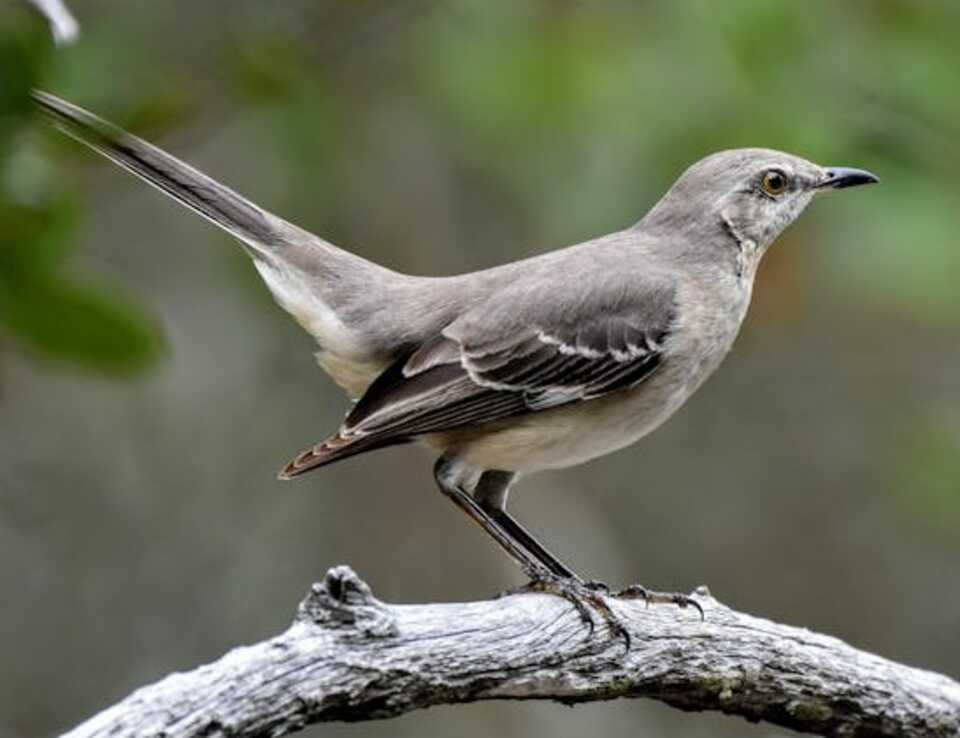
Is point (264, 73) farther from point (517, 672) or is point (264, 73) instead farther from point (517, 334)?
point (517, 672)

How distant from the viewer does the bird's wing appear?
5652 mm

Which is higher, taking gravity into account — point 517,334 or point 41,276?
point 517,334

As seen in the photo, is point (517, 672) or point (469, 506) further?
point (469, 506)

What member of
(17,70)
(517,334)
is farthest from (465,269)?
(17,70)

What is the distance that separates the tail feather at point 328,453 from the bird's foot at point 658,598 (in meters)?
0.87

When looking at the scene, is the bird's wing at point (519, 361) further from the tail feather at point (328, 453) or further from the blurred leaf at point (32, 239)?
the blurred leaf at point (32, 239)

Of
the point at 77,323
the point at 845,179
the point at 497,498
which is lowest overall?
the point at 77,323

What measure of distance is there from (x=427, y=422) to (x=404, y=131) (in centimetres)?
384

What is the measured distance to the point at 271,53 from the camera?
610 cm

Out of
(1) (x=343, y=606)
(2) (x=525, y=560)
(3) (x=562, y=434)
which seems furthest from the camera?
(3) (x=562, y=434)

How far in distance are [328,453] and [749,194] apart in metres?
1.92

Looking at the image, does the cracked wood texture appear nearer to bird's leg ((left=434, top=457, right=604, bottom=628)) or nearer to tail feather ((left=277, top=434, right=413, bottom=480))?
bird's leg ((left=434, top=457, right=604, bottom=628))

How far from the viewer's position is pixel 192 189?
578cm

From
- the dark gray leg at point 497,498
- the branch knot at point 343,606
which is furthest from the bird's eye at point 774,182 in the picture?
the branch knot at point 343,606
